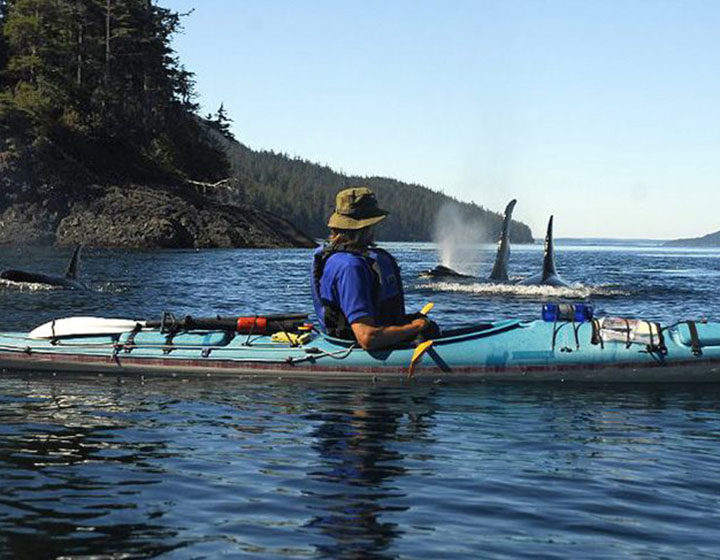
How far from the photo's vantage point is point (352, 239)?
37.4 feet

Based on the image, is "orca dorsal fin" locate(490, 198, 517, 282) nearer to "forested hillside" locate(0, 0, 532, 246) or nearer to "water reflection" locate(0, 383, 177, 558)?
"water reflection" locate(0, 383, 177, 558)

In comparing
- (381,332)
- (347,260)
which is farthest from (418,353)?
(347,260)

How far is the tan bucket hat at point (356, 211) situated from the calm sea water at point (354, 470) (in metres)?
2.21

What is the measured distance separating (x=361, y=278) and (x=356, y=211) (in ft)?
2.58

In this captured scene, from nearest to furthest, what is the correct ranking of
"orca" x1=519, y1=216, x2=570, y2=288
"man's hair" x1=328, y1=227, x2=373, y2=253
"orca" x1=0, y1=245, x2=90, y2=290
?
"man's hair" x1=328, y1=227, x2=373, y2=253, "orca" x1=0, y1=245, x2=90, y2=290, "orca" x1=519, y1=216, x2=570, y2=288

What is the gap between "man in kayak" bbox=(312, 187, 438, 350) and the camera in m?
11.2

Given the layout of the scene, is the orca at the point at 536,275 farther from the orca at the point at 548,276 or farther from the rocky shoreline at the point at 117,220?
the rocky shoreline at the point at 117,220

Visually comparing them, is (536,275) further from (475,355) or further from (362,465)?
(362,465)

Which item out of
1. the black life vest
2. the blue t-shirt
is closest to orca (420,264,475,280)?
the black life vest

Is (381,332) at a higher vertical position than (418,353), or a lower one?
higher

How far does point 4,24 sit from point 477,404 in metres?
78.9

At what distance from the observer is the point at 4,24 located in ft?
265

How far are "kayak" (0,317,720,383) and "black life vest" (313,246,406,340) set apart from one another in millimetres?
726

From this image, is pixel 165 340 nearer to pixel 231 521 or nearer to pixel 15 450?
pixel 15 450
